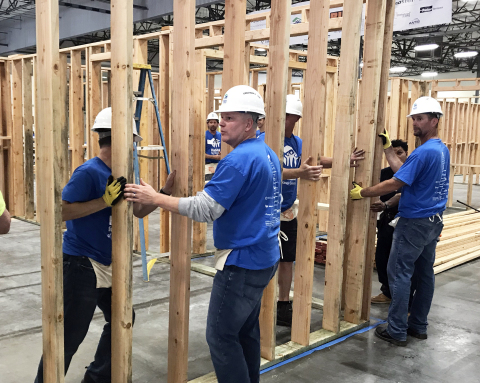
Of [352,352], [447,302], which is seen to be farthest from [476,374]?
[447,302]

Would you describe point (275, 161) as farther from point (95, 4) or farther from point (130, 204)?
point (95, 4)

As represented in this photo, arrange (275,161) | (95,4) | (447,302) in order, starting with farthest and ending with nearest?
1. (95,4)
2. (447,302)
3. (275,161)

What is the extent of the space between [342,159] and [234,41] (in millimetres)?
1542

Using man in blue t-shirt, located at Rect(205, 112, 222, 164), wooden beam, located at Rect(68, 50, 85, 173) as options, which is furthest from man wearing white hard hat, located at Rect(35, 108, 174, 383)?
man in blue t-shirt, located at Rect(205, 112, 222, 164)

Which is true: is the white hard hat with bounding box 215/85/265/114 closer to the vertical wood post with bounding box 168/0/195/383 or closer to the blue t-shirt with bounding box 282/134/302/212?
the vertical wood post with bounding box 168/0/195/383

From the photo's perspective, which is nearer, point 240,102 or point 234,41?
point 240,102

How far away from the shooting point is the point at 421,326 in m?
4.57

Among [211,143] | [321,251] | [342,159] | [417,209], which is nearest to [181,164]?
[342,159]

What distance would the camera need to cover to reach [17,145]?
9.41m

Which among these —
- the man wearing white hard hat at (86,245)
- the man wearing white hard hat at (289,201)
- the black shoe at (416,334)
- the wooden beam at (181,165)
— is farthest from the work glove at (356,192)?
the man wearing white hard hat at (86,245)

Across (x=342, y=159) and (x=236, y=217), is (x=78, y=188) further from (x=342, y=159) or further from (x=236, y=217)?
(x=342, y=159)

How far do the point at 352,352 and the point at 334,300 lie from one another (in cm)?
48

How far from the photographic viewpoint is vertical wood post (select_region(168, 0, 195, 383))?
2.96 metres

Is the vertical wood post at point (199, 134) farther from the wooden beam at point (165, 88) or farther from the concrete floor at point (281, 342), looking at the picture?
the concrete floor at point (281, 342)
